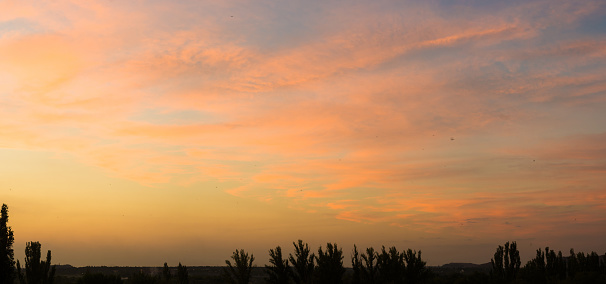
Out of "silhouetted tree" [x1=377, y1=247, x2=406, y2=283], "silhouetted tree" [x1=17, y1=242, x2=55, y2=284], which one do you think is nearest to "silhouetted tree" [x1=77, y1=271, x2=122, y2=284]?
"silhouetted tree" [x1=17, y1=242, x2=55, y2=284]

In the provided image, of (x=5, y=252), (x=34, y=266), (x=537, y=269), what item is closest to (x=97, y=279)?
(x=34, y=266)

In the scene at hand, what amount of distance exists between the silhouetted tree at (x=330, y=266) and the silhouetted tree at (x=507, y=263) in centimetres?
3011

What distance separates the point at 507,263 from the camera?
198ft

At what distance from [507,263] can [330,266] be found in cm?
3213

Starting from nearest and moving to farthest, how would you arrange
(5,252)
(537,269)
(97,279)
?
(5,252)
(97,279)
(537,269)

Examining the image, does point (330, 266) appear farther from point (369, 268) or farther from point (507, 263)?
point (507, 263)

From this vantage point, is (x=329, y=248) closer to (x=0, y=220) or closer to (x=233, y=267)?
(x=233, y=267)

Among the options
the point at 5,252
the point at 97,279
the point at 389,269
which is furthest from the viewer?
the point at 97,279

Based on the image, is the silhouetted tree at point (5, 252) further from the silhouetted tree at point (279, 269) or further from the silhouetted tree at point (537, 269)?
the silhouetted tree at point (537, 269)

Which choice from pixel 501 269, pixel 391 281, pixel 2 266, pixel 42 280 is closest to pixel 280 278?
pixel 391 281

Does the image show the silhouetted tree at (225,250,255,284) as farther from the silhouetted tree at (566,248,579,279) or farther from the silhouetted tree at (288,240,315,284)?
the silhouetted tree at (566,248,579,279)

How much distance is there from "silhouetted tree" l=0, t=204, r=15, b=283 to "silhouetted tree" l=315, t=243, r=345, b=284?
60.7 feet

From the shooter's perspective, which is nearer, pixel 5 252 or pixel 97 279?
pixel 5 252

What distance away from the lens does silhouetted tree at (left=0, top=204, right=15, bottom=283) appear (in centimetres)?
3425
